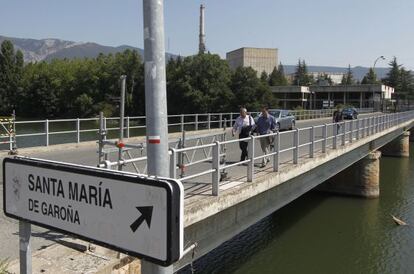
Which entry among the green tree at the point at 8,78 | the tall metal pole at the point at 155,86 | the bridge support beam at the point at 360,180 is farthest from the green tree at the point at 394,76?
the tall metal pole at the point at 155,86

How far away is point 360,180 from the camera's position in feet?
86.6

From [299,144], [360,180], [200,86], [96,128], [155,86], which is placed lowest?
[360,180]

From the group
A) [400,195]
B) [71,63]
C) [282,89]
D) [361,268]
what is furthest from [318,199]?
[282,89]

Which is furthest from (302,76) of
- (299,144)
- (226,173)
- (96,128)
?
(226,173)

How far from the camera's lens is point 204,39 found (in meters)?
143

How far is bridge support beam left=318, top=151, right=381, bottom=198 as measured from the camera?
26.3 m

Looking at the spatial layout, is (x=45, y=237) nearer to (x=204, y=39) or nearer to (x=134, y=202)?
(x=134, y=202)

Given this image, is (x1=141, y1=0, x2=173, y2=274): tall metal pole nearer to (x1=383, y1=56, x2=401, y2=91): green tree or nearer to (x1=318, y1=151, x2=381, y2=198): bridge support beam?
(x1=318, y1=151, x2=381, y2=198): bridge support beam

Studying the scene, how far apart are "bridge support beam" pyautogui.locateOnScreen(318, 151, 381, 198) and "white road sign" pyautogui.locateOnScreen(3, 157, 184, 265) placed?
24767mm

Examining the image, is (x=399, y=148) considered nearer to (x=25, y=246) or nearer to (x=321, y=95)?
(x=25, y=246)

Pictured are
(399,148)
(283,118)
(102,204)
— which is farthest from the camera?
(399,148)

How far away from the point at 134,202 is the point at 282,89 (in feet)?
438

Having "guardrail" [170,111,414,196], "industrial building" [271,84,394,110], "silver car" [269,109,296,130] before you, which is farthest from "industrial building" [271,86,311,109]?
"silver car" [269,109,296,130]

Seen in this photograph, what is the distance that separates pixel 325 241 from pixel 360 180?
327 inches
